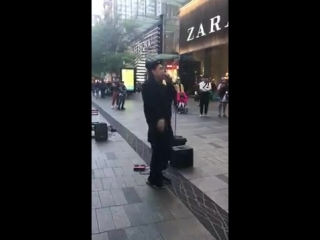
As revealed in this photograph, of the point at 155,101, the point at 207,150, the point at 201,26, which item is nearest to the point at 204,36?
the point at 201,26

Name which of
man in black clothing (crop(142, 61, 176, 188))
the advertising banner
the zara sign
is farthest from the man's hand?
the zara sign

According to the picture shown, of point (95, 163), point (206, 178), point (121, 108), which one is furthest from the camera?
point (121, 108)

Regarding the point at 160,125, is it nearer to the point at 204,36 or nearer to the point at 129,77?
the point at 129,77

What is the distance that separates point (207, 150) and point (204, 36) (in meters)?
14.3

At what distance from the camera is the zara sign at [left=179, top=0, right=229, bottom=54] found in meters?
16.8

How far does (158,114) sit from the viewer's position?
379 cm

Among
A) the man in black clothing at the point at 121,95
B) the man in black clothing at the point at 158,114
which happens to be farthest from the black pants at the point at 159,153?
the man in black clothing at the point at 121,95

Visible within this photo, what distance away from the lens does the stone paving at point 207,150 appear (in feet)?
13.2
